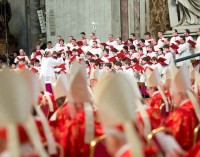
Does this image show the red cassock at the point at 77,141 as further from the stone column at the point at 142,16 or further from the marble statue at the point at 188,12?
the stone column at the point at 142,16

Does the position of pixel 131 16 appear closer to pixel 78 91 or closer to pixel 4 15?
pixel 4 15

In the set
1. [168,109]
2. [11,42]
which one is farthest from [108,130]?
[11,42]

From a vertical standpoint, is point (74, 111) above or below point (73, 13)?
below

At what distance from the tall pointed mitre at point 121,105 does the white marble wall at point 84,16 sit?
1893 cm

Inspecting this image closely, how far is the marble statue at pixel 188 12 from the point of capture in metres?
19.4

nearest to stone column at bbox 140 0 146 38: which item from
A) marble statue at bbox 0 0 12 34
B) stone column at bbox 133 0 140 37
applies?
stone column at bbox 133 0 140 37

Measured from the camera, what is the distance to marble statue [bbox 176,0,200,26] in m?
19.4

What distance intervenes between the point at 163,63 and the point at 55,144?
1200cm

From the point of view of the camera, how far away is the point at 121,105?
10.6 feet

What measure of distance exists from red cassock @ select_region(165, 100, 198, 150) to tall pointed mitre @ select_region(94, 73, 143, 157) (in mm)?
2085

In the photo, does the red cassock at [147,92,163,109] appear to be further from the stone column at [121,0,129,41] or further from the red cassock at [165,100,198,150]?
the stone column at [121,0,129,41]

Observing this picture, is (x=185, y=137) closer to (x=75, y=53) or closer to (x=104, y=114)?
(x=104, y=114)

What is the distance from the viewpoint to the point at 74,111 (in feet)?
16.7

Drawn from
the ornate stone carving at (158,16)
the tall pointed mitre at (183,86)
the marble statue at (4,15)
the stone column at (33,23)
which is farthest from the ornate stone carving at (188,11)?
the tall pointed mitre at (183,86)
